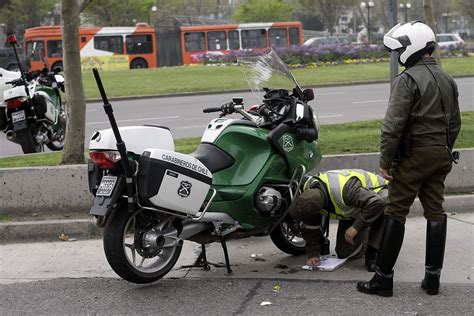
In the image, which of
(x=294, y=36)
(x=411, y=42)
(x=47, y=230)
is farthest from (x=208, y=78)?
(x=411, y=42)

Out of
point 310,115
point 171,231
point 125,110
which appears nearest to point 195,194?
point 171,231

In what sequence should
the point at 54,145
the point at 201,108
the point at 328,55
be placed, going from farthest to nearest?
the point at 328,55, the point at 201,108, the point at 54,145

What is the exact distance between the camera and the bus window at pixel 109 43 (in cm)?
4153

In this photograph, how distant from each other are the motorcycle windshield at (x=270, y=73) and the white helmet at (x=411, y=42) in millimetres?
1128

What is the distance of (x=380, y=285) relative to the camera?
16.4ft

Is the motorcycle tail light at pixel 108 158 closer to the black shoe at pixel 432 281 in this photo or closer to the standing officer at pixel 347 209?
the standing officer at pixel 347 209

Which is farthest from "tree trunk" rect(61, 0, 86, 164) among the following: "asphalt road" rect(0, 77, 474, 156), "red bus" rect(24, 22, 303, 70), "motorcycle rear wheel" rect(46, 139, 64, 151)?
"red bus" rect(24, 22, 303, 70)

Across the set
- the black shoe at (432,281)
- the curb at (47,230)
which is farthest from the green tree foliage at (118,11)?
the black shoe at (432,281)

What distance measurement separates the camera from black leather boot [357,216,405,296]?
498cm

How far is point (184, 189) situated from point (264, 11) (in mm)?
54450

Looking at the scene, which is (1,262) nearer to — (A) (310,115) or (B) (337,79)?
(A) (310,115)

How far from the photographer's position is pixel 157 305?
4.94m

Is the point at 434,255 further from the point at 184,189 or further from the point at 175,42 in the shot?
the point at 175,42

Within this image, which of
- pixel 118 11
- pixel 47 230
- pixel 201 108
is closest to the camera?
pixel 47 230
